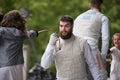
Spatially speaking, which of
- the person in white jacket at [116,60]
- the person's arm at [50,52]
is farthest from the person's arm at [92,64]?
the person in white jacket at [116,60]

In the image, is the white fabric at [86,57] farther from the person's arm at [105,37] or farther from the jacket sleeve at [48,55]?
the person's arm at [105,37]

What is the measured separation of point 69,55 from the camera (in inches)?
398

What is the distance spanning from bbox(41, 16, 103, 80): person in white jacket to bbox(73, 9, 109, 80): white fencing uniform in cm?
107

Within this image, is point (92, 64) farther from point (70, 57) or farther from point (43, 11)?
point (43, 11)

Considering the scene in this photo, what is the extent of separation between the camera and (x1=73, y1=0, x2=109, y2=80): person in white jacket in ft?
36.9

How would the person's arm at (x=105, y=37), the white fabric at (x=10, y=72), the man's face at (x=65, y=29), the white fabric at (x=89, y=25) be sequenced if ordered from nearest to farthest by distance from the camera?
1. the man's face at (x=65, y=29)
2. the white fabric at (x=10, y=72)
3. the person's arm at (x=105, y=37)
4. the white fabric at (x=89, y=25)

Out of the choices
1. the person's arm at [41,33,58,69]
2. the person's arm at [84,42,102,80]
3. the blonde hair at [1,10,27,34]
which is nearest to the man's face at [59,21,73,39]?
the person's arm at [41,33,58,69]

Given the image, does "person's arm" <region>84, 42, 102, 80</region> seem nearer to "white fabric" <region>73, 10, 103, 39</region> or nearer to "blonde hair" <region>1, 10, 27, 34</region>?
"blonde hair" <region>1, 10, 27, 34</region>

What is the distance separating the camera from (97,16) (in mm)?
11500

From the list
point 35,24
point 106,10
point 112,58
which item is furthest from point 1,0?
point 112,58

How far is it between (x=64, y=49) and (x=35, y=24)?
23623mm

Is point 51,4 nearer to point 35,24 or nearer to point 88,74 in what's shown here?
point 35,24

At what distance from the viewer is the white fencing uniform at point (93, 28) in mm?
11242

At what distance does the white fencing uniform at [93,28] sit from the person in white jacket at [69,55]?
1.07 meters
